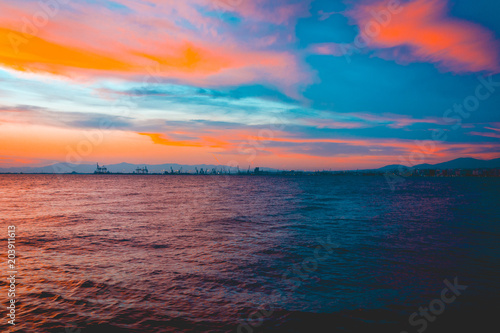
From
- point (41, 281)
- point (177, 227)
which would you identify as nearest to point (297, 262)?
point (41, 281)

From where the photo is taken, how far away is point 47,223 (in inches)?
1375

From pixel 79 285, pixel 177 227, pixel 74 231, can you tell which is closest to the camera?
pixel 79 285

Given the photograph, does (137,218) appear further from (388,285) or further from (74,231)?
(388,285)

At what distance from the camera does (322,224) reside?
37094 mm

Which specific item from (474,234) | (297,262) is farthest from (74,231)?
(474,234)

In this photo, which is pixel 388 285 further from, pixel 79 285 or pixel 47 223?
pixel 47 223

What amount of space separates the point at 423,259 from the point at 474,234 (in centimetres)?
1613

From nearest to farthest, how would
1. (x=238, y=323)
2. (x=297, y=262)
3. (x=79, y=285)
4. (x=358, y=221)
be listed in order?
(x=238, y=323), (x=79, y=285), (x=297, y=262), (x=358, y=221)

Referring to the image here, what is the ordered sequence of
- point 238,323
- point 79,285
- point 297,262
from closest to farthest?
point 238,323
point 79,285
point 297,262

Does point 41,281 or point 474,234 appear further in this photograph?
point 474,234

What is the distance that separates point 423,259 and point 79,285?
24.8m

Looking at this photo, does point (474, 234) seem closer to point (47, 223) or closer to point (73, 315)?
point (73, 315)

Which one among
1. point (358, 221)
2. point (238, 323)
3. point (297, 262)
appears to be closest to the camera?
point (238, 323)

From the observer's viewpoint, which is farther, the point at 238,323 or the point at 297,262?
the point at 297,262
